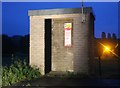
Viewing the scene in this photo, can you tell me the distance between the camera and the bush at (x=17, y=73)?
11938mm

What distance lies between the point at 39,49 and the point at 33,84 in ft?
13.1

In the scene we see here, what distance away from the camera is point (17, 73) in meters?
12.9

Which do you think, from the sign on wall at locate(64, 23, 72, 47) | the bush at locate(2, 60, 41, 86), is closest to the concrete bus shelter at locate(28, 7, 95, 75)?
the sign on wall at locate(64, 23, 72, 47)

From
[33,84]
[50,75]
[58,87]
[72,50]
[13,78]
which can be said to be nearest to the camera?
[58,87]

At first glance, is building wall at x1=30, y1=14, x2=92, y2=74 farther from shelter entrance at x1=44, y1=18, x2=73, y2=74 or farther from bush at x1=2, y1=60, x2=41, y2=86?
bush at x1=2, y1=60, x2=41, y2=86

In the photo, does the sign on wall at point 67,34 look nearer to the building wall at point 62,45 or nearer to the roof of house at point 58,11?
the building wall at point 62,45

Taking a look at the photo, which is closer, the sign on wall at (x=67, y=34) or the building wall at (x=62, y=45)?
the building wall at (x=62, y=45)

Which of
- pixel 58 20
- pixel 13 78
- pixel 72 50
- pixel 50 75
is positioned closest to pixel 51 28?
pixel 58 20

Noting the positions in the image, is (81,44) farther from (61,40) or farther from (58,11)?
(58,11)

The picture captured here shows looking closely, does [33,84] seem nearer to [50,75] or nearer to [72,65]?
[50,75]

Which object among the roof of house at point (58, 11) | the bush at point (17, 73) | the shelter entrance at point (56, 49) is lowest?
the bush at point (17, 73)

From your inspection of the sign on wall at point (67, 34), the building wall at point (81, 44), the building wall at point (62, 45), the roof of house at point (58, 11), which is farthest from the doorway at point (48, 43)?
the building wall at point (81, 44)

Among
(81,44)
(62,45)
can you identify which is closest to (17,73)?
(62,45)

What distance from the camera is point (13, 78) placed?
1209cm
